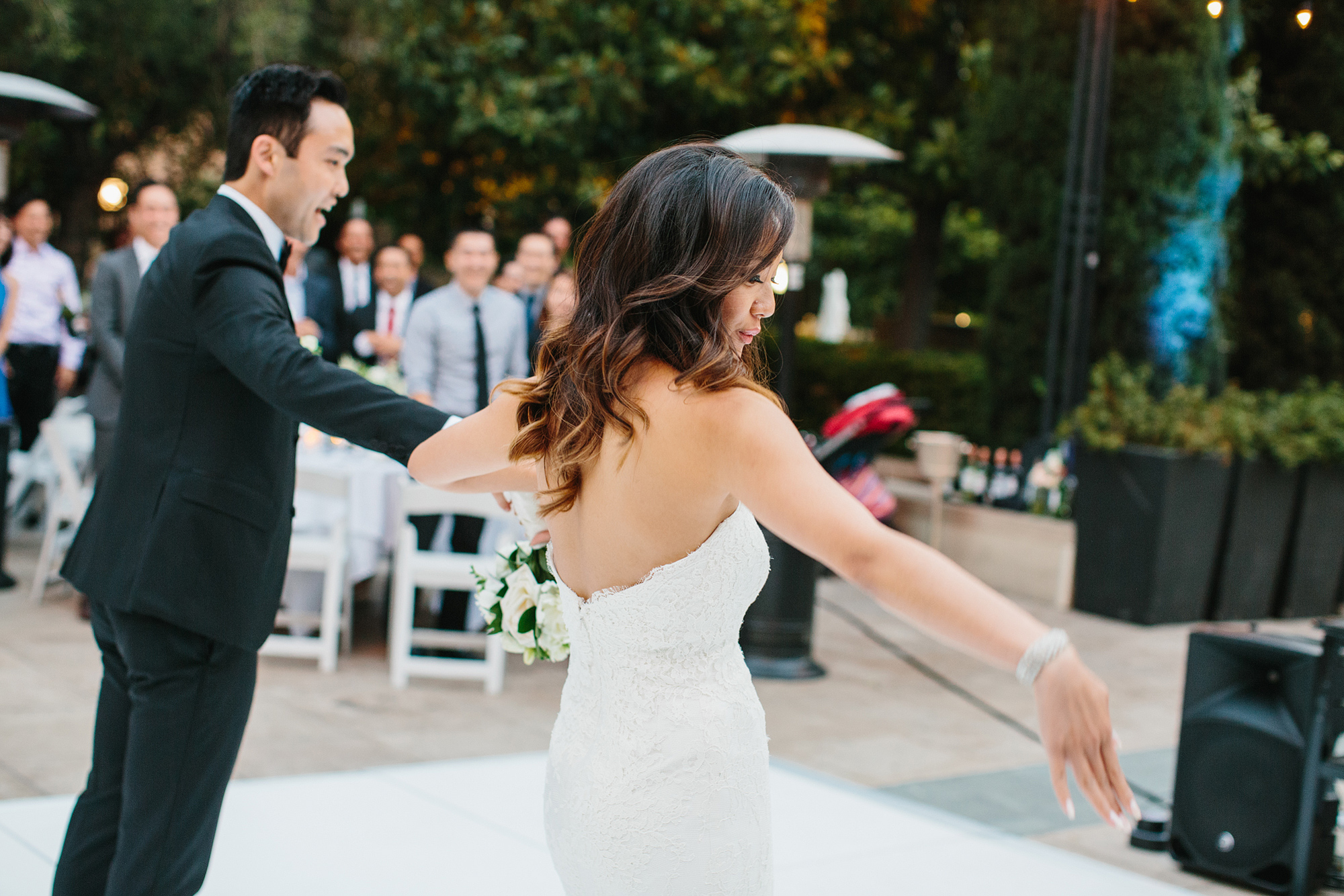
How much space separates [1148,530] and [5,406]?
6905mm

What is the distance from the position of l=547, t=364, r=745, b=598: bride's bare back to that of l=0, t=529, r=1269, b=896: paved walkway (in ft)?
7.68

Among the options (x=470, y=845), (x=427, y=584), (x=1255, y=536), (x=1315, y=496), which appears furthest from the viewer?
(x=1315, y=496)

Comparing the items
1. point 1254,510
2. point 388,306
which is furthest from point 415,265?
point 1254,510

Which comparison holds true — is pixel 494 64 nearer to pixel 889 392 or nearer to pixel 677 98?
pixel 677 98

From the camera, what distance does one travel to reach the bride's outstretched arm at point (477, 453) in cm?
193

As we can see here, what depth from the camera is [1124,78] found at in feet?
35.1

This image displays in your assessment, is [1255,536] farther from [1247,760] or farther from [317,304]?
[317,304]

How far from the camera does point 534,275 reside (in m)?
7.57

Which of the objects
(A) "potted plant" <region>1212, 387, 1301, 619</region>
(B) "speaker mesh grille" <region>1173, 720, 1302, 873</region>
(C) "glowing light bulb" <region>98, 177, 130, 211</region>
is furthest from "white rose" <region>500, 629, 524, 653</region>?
(C) "glowing light bulb" <region>98, 177, 130, 211</region>

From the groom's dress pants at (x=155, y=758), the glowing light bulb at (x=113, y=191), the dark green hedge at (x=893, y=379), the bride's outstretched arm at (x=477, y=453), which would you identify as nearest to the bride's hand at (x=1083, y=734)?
the bride's outstretched arm at (x=477, y=453)

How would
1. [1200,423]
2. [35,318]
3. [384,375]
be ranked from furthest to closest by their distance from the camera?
[35,318] < [1200,423] < [384,375]

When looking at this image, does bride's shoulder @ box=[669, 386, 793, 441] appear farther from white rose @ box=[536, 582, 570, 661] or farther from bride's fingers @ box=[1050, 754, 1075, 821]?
white rose @ box=[536, 582, 570, 661]

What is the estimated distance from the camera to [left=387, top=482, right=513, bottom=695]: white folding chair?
587 cm

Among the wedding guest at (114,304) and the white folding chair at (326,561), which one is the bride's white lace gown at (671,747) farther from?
the wedding guest at (114,304)
